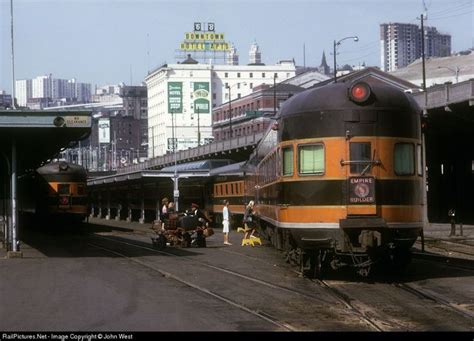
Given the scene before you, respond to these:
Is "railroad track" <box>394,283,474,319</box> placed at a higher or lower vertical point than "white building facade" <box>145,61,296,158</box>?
lower

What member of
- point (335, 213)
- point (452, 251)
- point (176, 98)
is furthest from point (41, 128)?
A: point (176, 98)

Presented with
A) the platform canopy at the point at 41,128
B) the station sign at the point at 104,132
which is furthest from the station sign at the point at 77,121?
the station sign at the point at 104,132

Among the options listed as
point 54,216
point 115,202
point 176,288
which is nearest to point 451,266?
point 176,288

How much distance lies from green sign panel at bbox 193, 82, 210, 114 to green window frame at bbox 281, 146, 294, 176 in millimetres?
124529

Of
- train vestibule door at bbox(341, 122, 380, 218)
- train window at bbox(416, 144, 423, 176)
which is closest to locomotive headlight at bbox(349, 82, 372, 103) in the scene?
train vestibule door at bbox(341, 122, 380, 218)

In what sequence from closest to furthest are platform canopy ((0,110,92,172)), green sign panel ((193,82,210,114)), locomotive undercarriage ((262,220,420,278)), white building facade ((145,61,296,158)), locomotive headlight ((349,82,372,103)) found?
locomotive undercarriage ((262,220,420,278)) < locomotive headlight ((349,82,372,103)) < platform canopy ((0,110,92,172)) < green sign panel ((193,82,210,114)) < white building facade ((145,61,296,158))

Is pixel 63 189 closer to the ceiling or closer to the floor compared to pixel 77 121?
closer to the floor

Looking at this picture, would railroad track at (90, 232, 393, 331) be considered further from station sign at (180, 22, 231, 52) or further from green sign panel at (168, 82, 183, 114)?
station sign at (180, 22, 231, 52)

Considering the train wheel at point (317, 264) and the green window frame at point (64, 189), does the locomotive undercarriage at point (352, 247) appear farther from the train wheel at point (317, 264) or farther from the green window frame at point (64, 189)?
the green window frame at point (64, 189)

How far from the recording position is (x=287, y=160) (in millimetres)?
15484

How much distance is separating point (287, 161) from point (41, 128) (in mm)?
7169

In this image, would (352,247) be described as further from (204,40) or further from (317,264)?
(204,40)

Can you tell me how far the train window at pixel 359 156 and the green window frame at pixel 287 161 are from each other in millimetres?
1288

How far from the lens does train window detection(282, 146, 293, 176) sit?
15305 mm
